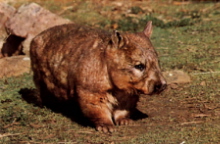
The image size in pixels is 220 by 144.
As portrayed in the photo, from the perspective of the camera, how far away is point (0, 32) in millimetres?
11141

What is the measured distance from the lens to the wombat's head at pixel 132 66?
5.50 metres

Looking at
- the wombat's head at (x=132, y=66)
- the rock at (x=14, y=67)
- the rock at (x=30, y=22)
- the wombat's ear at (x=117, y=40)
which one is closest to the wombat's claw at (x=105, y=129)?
the wombat's head at (x=132, y=66)

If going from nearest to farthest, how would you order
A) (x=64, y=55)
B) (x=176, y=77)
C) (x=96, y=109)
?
1. (x=96, y=109)
2. (x=64, y=55)
3. (x=176, y=77)

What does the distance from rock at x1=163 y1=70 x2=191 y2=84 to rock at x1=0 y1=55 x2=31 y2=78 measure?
8.77 ft

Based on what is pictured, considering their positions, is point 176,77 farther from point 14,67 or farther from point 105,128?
point 14,67

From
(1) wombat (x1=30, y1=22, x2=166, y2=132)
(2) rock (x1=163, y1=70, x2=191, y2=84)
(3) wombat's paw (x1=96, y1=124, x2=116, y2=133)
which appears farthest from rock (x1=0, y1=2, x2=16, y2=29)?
(3) wombat's paw (x1=96, y1=124, x2=116, y2=133)

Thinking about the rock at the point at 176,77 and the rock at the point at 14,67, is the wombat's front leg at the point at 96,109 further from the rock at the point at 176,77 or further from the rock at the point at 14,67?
the rock at the point at 14,67

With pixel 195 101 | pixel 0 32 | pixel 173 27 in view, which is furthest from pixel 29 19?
pixel 195 101

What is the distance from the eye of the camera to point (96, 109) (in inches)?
225

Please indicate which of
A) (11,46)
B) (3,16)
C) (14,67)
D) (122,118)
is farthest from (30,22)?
(122,118)

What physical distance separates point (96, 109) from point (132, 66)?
2.21 ft

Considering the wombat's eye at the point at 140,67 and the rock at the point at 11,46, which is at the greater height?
the wombat's eye at the point at 140,67

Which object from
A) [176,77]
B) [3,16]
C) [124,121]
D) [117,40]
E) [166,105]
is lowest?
[3,16]

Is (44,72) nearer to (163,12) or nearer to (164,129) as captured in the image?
(164,129)
